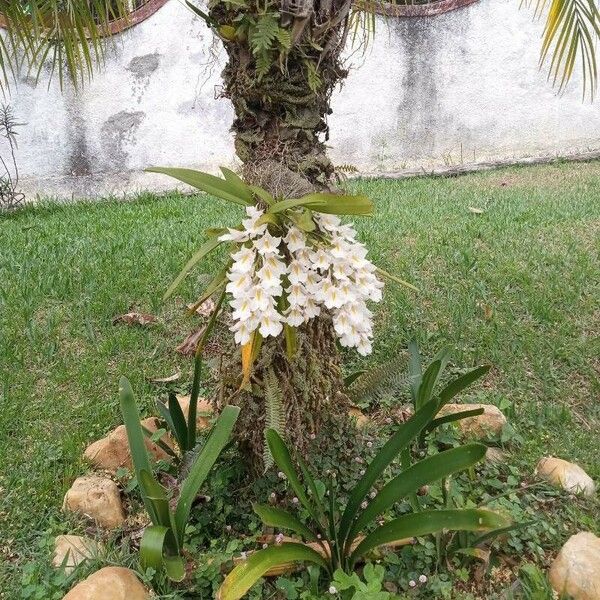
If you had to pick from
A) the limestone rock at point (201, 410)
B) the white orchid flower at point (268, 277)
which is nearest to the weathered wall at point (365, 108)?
→ the limestone rock at point (201, 410)

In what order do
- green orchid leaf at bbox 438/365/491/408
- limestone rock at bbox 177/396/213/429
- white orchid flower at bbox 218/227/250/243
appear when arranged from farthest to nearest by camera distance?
limestone rock at bbox 177/396/213/429
green orchid leaf at bbox 438/365/491/408
white orchid flower at bbox 218/227/250/243

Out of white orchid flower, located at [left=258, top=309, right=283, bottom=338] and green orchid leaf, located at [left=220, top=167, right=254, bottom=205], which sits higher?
green orchid leaf, located at [left=220, top=167, right=254, bottom=205]

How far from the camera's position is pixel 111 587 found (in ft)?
4.67

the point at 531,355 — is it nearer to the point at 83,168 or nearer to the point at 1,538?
the point at 1,538

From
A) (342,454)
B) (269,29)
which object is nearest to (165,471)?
(342,454)

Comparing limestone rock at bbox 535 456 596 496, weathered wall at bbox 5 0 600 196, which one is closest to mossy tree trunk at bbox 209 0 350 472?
limestone rock at bbox 535 456 596 496

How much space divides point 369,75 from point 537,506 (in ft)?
18.7

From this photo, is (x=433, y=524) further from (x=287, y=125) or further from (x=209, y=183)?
(x=287, y=125)

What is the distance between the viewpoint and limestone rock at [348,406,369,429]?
7.03 feet

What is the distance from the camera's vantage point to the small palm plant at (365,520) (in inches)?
54.6

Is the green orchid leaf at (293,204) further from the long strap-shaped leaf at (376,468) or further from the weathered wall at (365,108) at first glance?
the weathered wall at (365,108)

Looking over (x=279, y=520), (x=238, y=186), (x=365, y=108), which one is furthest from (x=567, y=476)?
(x=365, y=108)

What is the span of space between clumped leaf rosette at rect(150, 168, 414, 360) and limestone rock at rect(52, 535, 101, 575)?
26.7 inches

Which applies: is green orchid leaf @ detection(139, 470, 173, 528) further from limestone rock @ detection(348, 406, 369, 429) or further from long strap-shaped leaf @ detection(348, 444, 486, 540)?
limestone rock @ detection(348, 406, 369, 429)
